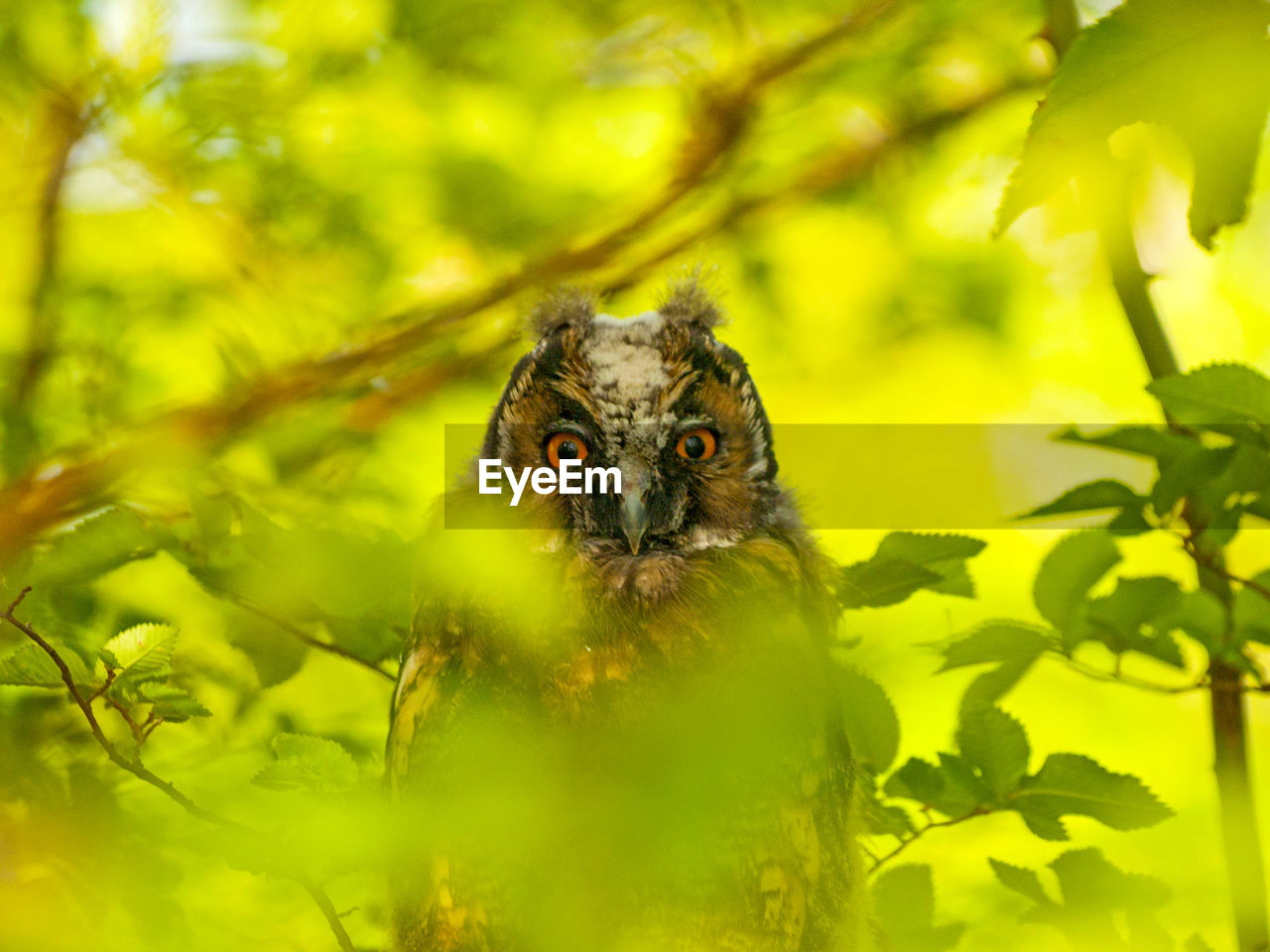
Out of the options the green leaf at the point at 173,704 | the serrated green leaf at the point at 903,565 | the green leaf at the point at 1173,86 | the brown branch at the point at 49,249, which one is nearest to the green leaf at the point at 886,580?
the serrated green leaf at the point at 903,565

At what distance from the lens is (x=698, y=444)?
1075mm

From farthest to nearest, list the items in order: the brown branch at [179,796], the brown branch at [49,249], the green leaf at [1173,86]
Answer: the brown branch at [49,249] < the brown branch at [179,796] < the green leaf at [1173,86]

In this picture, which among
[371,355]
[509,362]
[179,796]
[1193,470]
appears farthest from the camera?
[509,362]

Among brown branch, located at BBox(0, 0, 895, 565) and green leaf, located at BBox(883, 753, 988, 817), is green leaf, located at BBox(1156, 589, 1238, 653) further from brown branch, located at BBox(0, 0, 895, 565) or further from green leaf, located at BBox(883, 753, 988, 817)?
brown branch, located at BBox(0, 0, 895, 565)

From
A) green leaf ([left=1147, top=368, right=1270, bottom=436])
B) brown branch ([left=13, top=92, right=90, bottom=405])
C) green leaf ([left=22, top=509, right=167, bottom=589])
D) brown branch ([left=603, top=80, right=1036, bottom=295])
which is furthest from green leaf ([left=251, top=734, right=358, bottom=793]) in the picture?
brown branch ([left=603, top=80, right=1036, bottom=295])

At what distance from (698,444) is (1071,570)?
0.37 m

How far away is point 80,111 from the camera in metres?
1.35

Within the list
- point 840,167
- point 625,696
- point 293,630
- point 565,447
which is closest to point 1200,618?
point 625,696

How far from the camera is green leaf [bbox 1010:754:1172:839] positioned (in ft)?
2.66

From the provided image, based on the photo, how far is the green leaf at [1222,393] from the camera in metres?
0.70

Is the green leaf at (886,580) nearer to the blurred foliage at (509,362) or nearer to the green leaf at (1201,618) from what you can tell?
the blurred foliage at (509,362)

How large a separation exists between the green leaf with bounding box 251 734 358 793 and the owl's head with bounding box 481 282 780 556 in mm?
334

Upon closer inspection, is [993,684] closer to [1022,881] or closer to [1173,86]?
[1022,881]

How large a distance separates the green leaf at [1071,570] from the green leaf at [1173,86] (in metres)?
0.43
